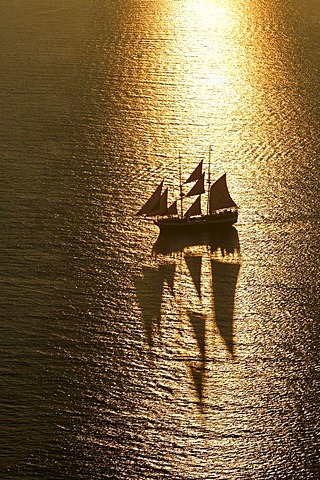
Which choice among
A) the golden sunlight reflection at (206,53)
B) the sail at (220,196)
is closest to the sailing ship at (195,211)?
the sail at (220,196)

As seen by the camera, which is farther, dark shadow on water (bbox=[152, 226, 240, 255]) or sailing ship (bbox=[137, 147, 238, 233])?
sailing ship (bbox=[137, 147, 238, 233])

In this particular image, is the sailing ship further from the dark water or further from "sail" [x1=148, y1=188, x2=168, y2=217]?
the dark water

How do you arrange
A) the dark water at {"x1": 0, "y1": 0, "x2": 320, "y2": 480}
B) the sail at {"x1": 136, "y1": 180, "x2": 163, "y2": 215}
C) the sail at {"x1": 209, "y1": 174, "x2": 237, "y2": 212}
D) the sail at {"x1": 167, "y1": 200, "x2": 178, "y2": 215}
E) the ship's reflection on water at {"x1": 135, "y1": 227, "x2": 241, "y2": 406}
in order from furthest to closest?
the sail at {"x1": 209, "y1": 174, "x2": 237, "y2": 212}, the sail at {"x1": 167, "y1": 200, "x2": 178, "y2": 215}, the sail at {"x1": 136, "y1": 180, "x2": 163, "y2": 215}, the ship's reflection on water at {"x1": 135, "y1": 227, "x2": 241, "y2": 406}, the dark water at {"x1": 0, "y1": 0, "x2": 320, "y2": 480}

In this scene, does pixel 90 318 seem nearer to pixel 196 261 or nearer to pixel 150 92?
pixel 196 261

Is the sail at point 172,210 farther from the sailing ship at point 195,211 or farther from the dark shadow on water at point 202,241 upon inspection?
the dark shadow on water at point 202,241

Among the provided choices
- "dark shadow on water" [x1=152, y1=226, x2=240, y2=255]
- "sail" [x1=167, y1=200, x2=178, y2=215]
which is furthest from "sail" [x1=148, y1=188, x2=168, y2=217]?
"dark shadow on water" [x1=152, y1=226, x2=240, y2=255]

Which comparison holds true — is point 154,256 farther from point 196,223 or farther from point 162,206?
point 196,223

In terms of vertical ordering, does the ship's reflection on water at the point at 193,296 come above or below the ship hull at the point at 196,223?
below
